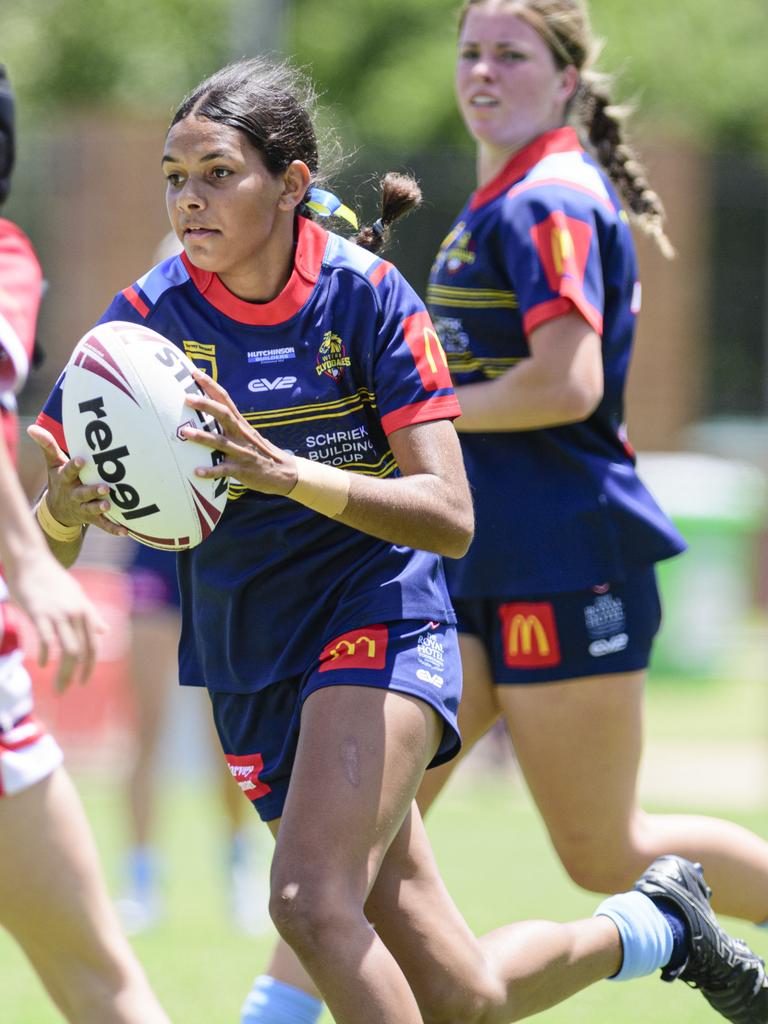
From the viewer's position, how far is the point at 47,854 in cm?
326

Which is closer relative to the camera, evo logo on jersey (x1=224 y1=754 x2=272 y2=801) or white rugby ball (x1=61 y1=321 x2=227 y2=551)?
white rugby ball (x1=61 y1=321 x2=227 y2=551)

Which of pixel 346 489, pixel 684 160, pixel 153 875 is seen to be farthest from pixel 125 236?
pixel 346 489

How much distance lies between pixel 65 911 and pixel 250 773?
55 centimetres

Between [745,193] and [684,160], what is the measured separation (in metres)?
0.85

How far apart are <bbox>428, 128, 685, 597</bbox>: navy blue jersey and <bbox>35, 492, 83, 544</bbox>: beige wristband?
Result: 3.88 ft

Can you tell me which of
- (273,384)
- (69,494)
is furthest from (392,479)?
(69,494)

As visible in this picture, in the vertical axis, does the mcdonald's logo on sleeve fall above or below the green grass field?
above

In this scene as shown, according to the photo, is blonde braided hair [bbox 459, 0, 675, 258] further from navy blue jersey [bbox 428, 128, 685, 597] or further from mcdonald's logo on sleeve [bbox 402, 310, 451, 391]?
mcdonald's logo on sleeve [bbox 402, 310, 451, 391]

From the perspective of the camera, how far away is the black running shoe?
4203mm

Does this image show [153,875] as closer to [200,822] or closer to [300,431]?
[200,822]

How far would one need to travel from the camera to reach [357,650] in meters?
3.52

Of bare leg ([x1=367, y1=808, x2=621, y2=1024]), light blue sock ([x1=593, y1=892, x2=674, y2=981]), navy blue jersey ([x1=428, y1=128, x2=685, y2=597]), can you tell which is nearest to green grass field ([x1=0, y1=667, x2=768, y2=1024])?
light blue sock ([x1=593, y1=892, x2=674, y2=981])

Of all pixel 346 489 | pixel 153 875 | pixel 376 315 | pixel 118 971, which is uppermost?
pixel 376 315

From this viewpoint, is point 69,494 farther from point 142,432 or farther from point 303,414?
point 303,414
